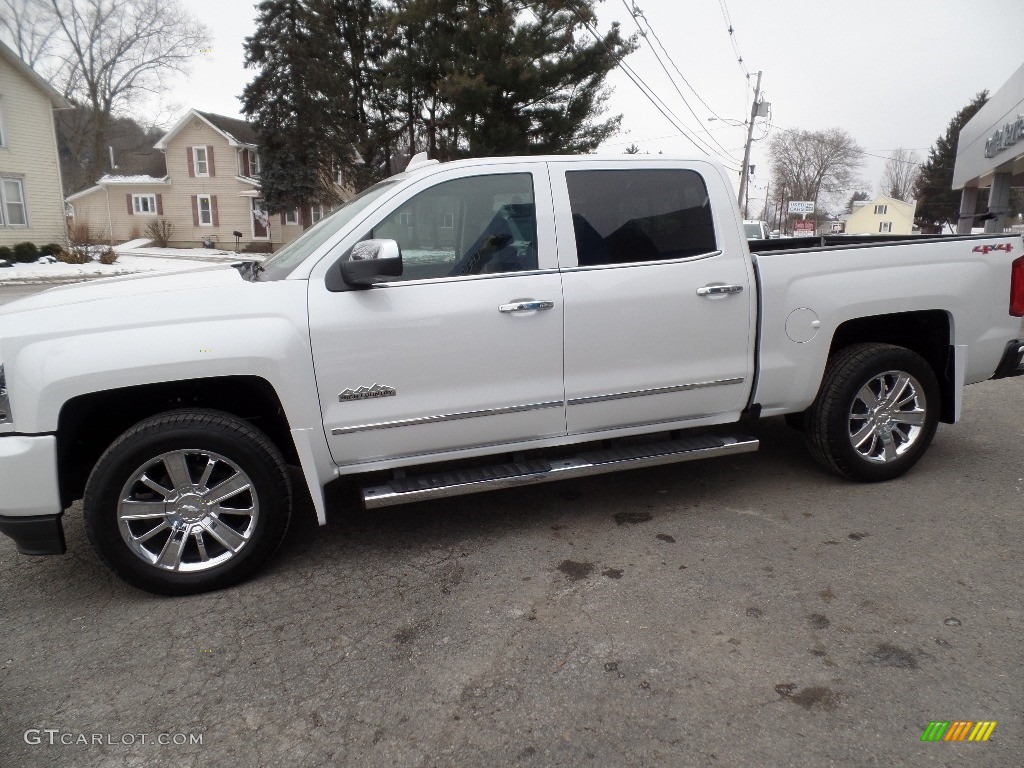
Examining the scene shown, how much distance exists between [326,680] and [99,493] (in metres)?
1.33

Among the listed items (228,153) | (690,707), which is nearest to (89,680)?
(690,707)

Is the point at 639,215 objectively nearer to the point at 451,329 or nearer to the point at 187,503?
the point at 451,329

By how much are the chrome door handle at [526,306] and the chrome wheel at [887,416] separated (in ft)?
6.77

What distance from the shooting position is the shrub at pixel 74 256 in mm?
25109

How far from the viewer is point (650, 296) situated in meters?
3.89

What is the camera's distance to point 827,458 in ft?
14.7

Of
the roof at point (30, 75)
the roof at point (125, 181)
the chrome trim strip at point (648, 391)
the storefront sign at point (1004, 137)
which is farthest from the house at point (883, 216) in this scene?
the chrome trim strip at point (648, 391)

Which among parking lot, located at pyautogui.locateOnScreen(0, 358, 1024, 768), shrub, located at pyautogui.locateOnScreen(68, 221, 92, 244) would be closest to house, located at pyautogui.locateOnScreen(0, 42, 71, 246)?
shrub, located at pyautogui.locateOnScreen(68, 221, 92, 244)

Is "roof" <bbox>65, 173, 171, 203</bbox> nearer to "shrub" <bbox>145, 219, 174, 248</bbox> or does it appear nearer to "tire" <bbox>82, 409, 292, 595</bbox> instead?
"shrub" <bbox>145, 219, 174, 248</bbox>

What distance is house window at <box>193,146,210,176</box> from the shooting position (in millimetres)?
42750

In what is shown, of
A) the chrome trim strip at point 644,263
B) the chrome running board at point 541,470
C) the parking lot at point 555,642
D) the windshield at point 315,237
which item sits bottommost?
the parking lot at point 555,642

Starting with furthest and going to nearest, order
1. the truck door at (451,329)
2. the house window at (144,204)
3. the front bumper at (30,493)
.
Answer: the house window at (144,204) → the truck door at (451,329) → the front bumper at (30,493)

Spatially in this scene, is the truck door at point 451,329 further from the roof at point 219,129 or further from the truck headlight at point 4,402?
the roof at point 219,129

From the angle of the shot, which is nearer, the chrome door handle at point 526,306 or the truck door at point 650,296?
the chrome door handle at point 526,306
